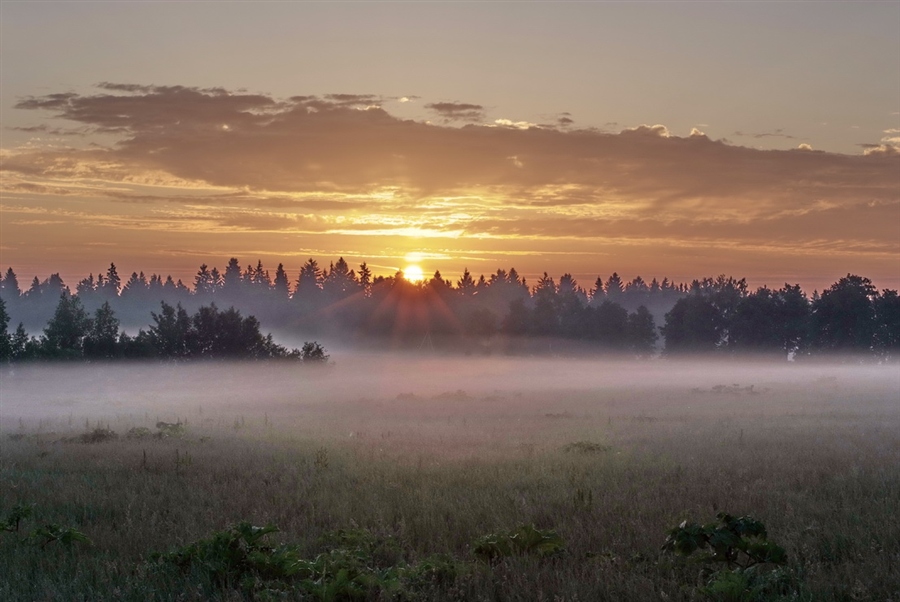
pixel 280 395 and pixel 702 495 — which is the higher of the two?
pixel 702 495

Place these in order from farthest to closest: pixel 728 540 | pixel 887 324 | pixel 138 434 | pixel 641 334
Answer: pixel 641 334 < pixel 887 324 < pixel 138 434 < pixel 728 540

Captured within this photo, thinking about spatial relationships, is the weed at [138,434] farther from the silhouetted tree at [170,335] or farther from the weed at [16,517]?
the silhouetted tree at [170,335]

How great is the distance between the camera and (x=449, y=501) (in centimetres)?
1190

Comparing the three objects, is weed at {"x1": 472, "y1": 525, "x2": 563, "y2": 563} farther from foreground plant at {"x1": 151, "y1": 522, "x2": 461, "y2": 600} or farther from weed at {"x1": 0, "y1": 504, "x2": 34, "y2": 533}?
weed at {"x1": 0, "y1": 504, "x2": 34, "y2": 533}

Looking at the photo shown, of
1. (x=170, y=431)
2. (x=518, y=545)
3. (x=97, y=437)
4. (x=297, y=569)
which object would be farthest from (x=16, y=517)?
(x=170, y=431)

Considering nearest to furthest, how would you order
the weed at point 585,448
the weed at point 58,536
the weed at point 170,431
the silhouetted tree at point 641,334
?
the weed at point 58,536
the weed at point 585,448
the weed at point 170,431
the silhouetted tree at point 641,334

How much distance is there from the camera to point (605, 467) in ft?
50.7

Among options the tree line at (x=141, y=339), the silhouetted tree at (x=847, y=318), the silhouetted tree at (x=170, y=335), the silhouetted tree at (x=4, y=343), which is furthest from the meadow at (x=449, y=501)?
the silhouetted tree at (x=847, y=318)

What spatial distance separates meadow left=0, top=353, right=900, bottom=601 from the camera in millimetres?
8016

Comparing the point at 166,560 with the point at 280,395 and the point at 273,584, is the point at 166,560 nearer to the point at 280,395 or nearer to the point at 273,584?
the point at 273,584

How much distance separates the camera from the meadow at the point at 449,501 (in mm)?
8016

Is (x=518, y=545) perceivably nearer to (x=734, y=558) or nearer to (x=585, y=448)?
(x=734, y=558)

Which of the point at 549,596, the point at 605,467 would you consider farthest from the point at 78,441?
the point at 549,596

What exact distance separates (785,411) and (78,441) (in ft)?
87.7
